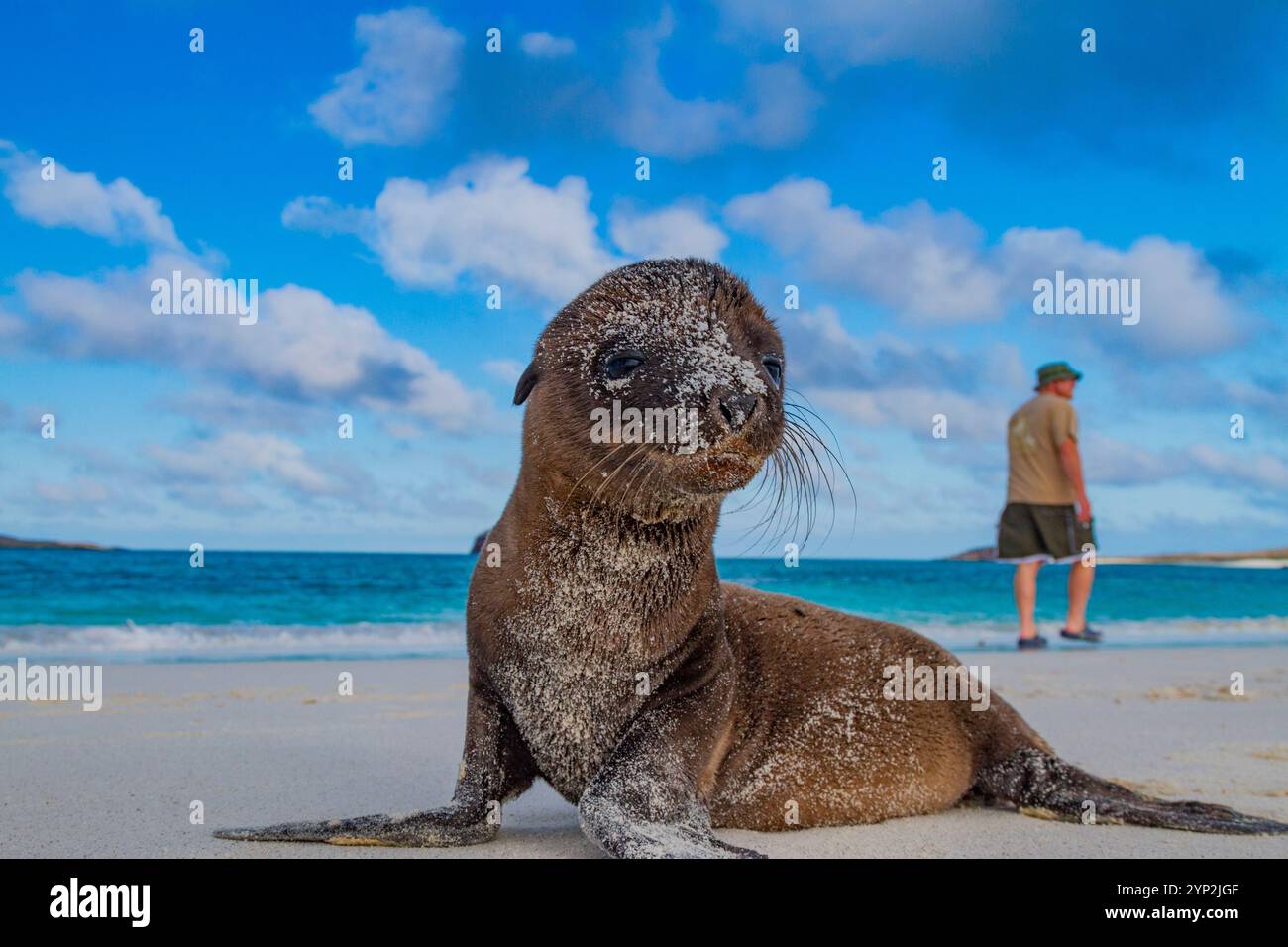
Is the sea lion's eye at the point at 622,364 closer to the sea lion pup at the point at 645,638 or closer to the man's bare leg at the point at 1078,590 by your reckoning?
the sea lion pup at the point at 645,638

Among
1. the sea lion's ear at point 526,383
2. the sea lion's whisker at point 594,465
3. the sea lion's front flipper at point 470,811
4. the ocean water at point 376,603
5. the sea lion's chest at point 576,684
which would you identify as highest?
the sea lion's ear at point 526,383

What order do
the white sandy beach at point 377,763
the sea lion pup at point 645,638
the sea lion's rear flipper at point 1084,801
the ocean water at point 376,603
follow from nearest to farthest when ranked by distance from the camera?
the sea lion pup at point 645,638 < the white sandy beach at point 377,763 < the sea lion's rear flipper at point 1084,801 < the ocean water at point 376,603

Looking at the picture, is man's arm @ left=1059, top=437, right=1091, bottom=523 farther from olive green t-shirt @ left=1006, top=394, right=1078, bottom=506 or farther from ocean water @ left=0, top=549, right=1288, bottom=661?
ocean water @ left=0, top=549, right=1288, bottom=661

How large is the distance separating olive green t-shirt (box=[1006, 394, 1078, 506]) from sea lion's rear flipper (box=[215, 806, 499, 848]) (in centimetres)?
1008

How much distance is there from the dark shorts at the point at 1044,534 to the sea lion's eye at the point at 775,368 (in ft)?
31.4

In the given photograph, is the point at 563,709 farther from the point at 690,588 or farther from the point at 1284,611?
the point at 1284,611

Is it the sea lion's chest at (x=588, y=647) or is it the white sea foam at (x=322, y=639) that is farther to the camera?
the white sea foam at (x=322, y=639)

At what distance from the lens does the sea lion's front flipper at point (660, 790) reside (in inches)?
132

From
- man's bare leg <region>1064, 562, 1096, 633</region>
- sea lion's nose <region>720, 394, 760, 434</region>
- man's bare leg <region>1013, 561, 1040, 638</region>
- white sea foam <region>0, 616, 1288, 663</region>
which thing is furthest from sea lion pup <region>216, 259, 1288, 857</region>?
white sea foam <region>0, 616, 1288, 663</region>

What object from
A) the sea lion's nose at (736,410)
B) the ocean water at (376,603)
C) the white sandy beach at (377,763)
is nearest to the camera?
the sea lion's nose at (736,410)

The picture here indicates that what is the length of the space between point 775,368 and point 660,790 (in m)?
1.48

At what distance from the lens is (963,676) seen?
4855 mm

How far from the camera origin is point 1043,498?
1259cm

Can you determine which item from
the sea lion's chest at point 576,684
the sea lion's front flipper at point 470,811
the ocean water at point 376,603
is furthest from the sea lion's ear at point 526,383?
the ocean water at point 376,603
